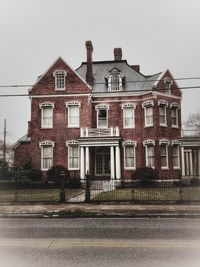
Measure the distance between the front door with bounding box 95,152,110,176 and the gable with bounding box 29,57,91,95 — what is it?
209 inches

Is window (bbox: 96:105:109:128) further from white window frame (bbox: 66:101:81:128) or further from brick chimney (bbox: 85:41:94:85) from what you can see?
brick chimney (bbox: 85:41:94:85)

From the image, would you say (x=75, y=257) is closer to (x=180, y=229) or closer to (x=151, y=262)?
(x=151, y=262)

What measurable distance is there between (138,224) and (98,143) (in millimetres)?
16855

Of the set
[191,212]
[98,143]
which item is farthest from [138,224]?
[98,143]

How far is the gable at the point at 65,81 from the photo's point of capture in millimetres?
28172

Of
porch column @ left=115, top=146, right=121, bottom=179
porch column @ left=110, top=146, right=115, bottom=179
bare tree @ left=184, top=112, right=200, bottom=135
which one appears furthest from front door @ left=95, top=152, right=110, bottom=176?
bare tree @ left=184, top=112, right=200, bottom=135

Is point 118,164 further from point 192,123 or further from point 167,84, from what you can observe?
point 192,123

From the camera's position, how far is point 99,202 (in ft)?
51.6

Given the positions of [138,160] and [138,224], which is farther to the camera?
[138,160]

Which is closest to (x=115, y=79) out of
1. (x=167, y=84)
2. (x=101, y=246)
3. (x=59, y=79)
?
(x=167, y=84)

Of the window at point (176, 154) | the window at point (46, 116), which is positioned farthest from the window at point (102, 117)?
the window at point (176, 154)

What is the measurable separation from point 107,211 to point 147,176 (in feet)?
44.5

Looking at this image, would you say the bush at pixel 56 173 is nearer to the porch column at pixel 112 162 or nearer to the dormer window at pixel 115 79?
the porch column at pixel 112 162

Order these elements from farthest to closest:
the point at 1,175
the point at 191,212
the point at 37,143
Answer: the point at 37,143, the point at 1,175, the point at 191,212
